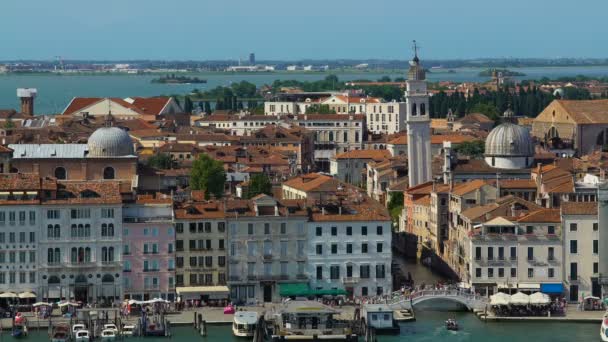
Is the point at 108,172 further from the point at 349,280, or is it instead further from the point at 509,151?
the point at 509,151

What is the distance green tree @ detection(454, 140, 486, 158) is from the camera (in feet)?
237

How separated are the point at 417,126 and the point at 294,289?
20666mm

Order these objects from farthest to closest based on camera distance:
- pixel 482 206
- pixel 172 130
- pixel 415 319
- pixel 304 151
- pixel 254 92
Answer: pixel 254 92, pixel 172 130, pixel 304 151, pixel 482 206, pixel 415 319

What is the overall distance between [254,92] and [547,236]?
396ft

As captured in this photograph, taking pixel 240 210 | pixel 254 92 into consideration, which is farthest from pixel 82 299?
pixel 254 92

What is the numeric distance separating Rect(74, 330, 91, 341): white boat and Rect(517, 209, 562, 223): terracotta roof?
1026 cm

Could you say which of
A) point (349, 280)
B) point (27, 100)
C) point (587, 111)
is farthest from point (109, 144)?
point (27, 100)

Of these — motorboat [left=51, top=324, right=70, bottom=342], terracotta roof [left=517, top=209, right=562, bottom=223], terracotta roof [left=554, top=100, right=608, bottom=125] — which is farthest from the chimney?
motorboat [left=51, top=324, right=70, bottom=342]

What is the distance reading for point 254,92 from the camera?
528 ft

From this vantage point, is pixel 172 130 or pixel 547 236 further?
pixel 172 130

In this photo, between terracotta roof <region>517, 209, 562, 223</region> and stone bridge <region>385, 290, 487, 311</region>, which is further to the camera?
terracotta roof <region>517, 209, 562, 223</region>

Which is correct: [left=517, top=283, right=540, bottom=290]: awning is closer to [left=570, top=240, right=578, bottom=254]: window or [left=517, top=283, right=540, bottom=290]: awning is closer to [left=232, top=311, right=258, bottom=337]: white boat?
[left=570, top=240, right=578, bottom=254]: window

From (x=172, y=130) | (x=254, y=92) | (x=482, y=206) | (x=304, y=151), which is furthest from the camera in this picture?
(x=254, y=92)

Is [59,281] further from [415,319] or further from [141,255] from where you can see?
[415,319]
